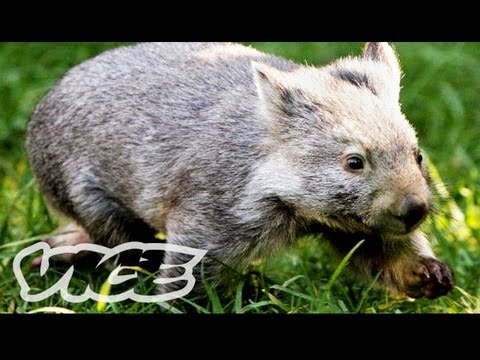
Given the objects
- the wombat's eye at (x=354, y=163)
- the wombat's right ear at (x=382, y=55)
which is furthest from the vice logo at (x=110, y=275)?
the wombat's right ear at (x=382, y=55)

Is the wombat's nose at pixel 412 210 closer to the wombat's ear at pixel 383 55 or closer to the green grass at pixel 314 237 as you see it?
the green grass at pixel 314 237

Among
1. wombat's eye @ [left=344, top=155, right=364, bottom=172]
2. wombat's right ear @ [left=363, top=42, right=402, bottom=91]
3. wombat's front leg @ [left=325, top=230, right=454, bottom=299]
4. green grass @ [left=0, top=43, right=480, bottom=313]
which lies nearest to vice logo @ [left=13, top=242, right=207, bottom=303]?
green grass @ [left=0, top=43, right=480, bottom=313]

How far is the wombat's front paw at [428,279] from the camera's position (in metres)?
5.45

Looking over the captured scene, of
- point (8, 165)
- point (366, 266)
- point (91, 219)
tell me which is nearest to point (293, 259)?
point (366, 266)

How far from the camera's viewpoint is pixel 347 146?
4953 mm

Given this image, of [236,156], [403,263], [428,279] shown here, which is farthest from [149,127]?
[428,279]

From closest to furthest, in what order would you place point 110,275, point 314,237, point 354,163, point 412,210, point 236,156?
point 412,210, point 354,163, point 110,275, point 236,156, point 314,237

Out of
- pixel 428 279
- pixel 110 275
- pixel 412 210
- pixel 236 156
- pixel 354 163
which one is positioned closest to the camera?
pixel 412 210

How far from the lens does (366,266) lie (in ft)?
18.6

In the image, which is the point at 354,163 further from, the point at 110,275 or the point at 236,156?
the point at 110,275

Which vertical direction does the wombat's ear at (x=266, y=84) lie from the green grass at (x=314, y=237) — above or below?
above

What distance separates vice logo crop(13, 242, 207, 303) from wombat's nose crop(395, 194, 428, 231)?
1097mm

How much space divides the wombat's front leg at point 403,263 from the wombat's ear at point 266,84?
32.9 inches

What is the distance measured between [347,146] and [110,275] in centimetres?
132
